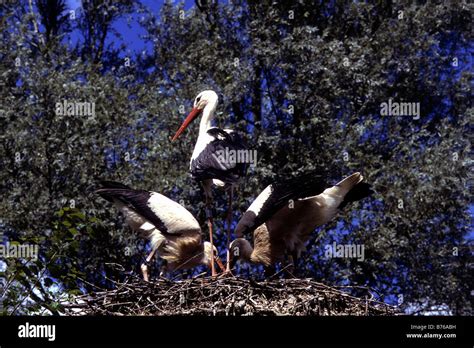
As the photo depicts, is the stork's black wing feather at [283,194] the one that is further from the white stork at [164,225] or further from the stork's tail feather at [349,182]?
the white stork at [164,225]

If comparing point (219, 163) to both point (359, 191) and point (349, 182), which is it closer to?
point (349, 182)

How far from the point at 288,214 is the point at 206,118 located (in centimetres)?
160

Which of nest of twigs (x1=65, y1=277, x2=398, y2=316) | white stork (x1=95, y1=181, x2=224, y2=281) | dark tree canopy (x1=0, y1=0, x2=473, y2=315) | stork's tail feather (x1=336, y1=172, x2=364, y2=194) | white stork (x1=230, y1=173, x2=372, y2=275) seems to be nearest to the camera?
nest of twigs (x1=65, y1=277, x2=398, y2=316)

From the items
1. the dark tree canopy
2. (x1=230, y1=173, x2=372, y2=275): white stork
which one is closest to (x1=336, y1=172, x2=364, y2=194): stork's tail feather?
(x1=230, y1=173, x2=372, y2=275): white stork

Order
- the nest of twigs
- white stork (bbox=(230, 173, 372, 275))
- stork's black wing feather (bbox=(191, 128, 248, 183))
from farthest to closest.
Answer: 1. white stork (bbox=(230, 173, 372, 275))
2. stork's black wing feather (bbox=(191, 128, 248, 183))
3. the nest of twigs

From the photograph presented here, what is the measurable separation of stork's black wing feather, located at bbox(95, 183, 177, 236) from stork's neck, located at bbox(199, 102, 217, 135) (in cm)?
104

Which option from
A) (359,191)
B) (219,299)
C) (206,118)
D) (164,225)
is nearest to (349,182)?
(359,191)

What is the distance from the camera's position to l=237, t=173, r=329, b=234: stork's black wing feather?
35.3ft

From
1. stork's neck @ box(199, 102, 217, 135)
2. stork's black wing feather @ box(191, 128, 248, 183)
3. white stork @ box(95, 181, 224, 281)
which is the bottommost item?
white stork @ box(95, 181, 224, 281)

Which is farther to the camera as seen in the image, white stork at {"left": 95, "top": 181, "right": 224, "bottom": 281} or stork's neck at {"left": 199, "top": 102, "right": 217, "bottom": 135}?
stork's neck at {"left": 199, "top": 102, "right": 217, "bottom": 135}

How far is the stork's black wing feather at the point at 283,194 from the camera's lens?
10.8 m

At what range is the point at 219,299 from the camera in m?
8.84

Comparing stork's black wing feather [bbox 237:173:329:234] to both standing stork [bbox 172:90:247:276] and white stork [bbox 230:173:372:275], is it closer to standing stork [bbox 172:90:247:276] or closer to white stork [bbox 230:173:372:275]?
white stork [bbox 230:173:372:275]

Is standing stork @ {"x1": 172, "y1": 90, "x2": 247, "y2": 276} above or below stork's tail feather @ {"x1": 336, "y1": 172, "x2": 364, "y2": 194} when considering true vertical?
above
